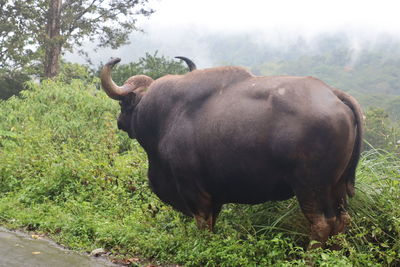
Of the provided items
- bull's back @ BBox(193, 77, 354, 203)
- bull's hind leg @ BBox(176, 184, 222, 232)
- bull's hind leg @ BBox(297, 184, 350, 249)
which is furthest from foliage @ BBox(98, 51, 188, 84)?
bull's hind leg @ BBox(297, 184, 350, 249)

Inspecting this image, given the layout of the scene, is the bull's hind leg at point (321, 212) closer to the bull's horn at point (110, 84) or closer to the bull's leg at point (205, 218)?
the bull's leg at point (205, 218)

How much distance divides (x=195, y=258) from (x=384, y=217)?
1.91 m

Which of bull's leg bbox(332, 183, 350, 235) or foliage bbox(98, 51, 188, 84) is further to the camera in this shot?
foliage bbox(98, 51, 188, 84)

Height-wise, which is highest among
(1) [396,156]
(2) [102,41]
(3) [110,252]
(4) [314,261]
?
(2) [102,41]

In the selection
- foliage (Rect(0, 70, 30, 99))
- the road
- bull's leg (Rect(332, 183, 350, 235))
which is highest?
foliage (Rect(0, 70, 30, 99))

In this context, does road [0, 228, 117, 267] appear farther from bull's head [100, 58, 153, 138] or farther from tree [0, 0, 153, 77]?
tree [0, 0, 153, 77]

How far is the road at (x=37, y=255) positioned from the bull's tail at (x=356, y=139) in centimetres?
241

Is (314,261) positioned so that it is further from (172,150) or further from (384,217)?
(172,150)

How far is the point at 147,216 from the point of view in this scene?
20.4 ft

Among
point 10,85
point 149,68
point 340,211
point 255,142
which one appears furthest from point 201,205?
point 149,68

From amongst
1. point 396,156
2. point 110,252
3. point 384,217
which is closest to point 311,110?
point 384,217

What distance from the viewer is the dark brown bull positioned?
435cm

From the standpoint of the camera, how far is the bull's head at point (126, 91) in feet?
20.6

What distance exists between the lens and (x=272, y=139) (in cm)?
445
